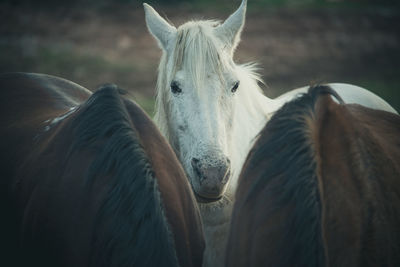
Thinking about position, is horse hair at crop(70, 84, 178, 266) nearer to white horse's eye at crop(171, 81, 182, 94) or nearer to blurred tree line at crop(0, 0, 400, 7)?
white horse's eye at crop(171, 81, 182, 94)

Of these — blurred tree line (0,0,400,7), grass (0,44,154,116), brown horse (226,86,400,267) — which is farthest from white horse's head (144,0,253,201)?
blurred tree line (0,0,400,7)

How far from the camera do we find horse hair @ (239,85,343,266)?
184cm

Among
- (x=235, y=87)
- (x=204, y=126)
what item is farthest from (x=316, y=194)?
(x=235, y=87)

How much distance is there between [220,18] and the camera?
15.3m

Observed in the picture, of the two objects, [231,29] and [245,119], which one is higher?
[231,29]

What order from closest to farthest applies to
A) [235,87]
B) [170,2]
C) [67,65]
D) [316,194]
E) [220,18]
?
[316,194] → [235,87] → [67,65] → [220,18] → [170,2]

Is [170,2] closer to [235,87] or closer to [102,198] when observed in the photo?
[235,87]

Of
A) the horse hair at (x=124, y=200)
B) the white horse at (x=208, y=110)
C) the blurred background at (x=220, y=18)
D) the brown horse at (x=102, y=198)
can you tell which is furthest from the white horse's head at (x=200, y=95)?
the blurred background at (x=220, y=18)

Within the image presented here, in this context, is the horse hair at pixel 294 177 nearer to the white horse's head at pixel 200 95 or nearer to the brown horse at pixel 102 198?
the brown horse at pixel 102 198

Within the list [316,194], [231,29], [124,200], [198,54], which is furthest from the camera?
[231,29]

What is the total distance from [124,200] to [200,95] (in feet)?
4.03

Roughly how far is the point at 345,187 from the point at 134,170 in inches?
35.8

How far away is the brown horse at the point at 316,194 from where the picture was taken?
1877 millimetres

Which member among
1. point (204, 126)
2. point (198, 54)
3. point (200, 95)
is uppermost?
point (198, 54)
